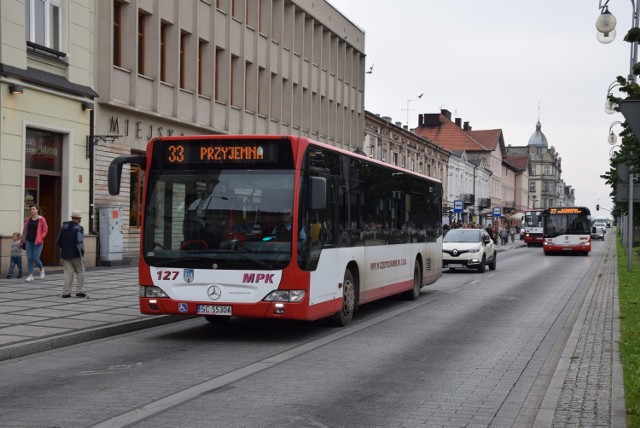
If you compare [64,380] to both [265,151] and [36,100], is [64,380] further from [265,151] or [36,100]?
[36,100]

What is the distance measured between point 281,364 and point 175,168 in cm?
358

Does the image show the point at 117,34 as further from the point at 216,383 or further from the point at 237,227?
the point at 216,383

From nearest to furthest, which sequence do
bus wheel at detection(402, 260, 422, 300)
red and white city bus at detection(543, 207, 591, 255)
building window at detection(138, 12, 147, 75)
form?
bus wheel at detection(402, 260, 422, 300), building window at detection(138, 12, 147, 75), red and white city bus at detection(543, 207, 591, 255)

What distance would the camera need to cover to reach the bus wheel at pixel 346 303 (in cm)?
1377

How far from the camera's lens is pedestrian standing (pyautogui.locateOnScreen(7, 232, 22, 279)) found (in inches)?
829

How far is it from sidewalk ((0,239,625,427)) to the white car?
30.6 feet

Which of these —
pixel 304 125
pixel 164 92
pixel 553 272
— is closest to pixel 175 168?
pixel 164 92

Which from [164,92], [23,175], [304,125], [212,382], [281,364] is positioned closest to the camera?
[212,382]

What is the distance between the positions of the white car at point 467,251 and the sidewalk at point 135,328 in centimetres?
931

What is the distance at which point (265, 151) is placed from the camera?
1208 centimetres

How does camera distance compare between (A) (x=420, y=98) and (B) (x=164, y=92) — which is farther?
(A) (x=420, y=98)

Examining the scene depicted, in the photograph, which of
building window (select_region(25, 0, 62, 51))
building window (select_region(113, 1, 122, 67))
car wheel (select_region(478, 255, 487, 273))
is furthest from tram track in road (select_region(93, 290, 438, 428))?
car wheel (select_region(478, 255, 487, 273))

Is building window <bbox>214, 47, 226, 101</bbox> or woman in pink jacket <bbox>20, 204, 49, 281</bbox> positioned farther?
building window <bbox>214, 47, 226, 101</bbox>

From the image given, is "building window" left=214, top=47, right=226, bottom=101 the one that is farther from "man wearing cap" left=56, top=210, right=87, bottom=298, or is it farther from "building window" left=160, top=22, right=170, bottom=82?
"man wearing cap" left=56, top=210, right=87, bottom=298
